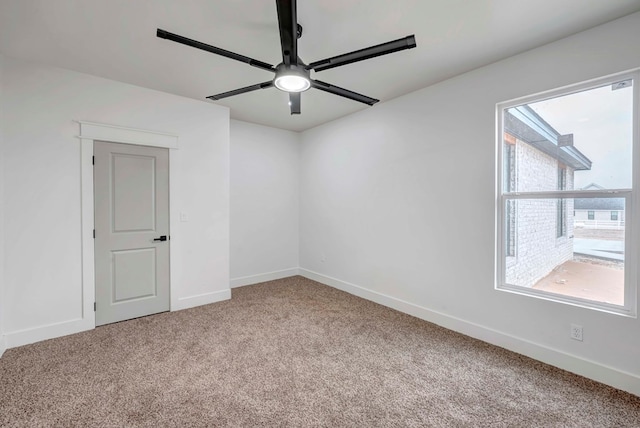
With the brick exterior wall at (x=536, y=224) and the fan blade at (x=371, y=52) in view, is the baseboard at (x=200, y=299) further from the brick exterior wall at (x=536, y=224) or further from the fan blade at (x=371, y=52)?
the brick exterior wall at (x=536, y=224)

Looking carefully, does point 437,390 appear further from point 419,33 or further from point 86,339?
point 86,339

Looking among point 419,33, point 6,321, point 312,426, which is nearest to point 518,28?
point 419,33

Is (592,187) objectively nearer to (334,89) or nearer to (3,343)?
(334,89)

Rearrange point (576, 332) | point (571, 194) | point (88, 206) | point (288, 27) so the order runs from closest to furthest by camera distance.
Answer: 1. point (288, 27)
2. point (576, 332)
3. point (571, 194)
4. point (88, 206)

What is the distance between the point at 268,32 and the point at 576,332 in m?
3.44

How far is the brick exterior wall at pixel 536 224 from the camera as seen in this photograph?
249 centimetres

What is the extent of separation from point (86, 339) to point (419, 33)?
4136 millimetres

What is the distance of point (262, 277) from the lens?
4.96 metres

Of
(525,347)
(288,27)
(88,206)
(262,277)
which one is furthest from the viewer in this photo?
(262,277)

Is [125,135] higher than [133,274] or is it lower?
higher

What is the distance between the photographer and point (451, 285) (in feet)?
10.3

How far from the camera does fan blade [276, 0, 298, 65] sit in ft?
4.58

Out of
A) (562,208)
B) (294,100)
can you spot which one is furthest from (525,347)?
(294,100)

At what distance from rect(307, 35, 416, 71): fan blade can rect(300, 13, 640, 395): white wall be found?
159 cm
